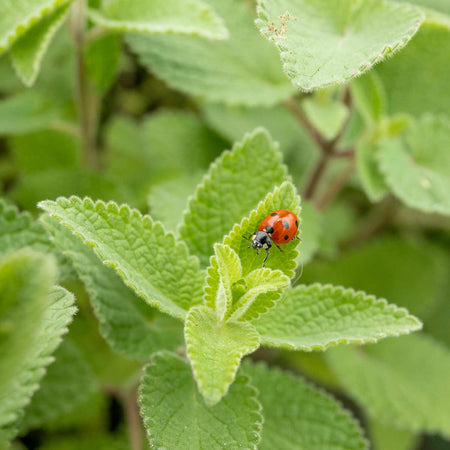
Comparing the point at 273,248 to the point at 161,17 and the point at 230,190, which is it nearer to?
the point at 230,190

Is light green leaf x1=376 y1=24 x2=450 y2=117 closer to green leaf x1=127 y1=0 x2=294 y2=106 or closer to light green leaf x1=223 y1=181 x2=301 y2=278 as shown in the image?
green leaf x1=127 y1=0 x2=294 y2=106

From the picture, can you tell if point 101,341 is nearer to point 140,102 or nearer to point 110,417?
point 110,417

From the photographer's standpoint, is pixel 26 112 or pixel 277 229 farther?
pixel 26 112

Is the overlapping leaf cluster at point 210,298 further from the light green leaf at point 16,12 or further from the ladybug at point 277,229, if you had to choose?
the light green leaf at point 16,12

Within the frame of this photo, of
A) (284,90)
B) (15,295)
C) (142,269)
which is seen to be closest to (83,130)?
(284,90)

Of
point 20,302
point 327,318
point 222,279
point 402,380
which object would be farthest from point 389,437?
point 20,302
